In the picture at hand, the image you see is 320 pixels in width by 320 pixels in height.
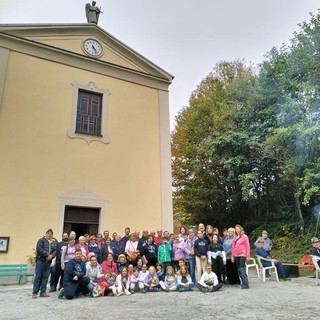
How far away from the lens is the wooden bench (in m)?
8.93

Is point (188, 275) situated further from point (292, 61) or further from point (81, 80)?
point (292, 61)

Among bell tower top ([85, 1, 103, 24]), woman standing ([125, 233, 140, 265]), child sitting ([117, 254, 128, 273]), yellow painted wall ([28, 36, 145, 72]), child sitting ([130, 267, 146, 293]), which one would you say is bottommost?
child sitting ([130, 267, 146, 293])

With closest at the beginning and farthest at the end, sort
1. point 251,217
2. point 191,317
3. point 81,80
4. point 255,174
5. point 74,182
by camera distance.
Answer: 1. point 191,317
2. point 74,182
3. point 81,80
4. point 255,174
5. point 251,217

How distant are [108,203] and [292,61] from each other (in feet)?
32.6

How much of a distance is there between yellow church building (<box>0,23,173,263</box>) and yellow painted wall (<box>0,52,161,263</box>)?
3 cm

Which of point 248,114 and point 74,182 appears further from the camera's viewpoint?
point 248,114

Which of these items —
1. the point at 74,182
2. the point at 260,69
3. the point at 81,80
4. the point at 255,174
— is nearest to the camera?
the point at 74,182

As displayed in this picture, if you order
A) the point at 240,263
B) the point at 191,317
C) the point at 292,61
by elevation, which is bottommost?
the point at 191,317

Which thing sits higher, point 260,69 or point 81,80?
point 260,69

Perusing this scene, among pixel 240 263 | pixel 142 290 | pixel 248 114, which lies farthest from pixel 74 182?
pixel 248 114

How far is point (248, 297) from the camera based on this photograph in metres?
6.29

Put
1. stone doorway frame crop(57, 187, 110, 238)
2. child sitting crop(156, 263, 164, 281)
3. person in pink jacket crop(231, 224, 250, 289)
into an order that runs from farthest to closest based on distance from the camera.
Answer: stone doorway frame crop(57, 187, 110, 238) < child sitting crop(156, 263, 164, 281) < person in pink jacket crop(231, 224, 250, 289)

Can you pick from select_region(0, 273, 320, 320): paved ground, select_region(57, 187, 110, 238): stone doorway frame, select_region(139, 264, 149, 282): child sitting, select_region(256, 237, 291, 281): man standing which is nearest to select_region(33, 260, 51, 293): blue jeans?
select_region(0, 273, 320, 320): paved ground

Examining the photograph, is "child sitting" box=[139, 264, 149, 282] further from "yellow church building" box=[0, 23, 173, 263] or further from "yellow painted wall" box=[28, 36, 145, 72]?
"yellow painted wall" box=[28, 36, 145, 72]
